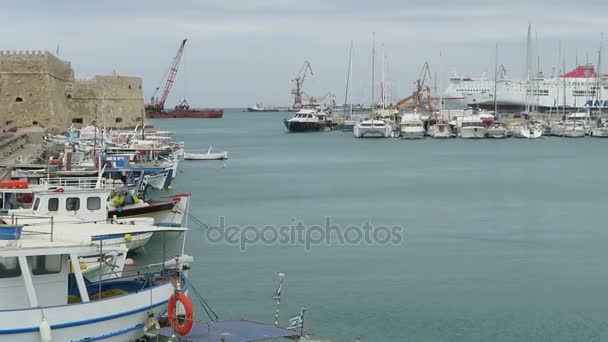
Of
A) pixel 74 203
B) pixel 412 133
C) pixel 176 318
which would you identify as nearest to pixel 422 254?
pixel 74 203

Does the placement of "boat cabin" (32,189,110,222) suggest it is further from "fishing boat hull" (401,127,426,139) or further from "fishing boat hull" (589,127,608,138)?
"fishing boat hull" (589,127,608,138)

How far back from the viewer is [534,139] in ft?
314

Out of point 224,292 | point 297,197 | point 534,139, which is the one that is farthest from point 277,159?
point 224,292

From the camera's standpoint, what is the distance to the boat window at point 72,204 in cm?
2203

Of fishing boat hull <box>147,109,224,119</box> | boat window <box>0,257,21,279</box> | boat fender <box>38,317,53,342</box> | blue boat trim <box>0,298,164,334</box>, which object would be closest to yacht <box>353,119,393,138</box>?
fishing boat hull <box>147,109,224,119</box>

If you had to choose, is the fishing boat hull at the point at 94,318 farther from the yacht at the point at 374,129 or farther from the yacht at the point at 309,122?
the yacht at the point at 309,122

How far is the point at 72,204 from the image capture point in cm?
2214

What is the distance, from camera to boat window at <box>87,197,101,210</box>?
22.4 metres

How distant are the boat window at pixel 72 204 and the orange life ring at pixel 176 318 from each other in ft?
23.2

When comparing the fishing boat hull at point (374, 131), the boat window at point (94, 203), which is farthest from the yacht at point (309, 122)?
the boat window at point (94, 203)

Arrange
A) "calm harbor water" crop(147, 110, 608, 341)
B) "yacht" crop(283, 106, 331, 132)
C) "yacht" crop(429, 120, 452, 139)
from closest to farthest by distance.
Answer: "calm harbor water" crop(147, 110, 608, 341) < "yacht" crop(429, 120, 452, 139) < "yacht" crop(283, 106, 331, 132)

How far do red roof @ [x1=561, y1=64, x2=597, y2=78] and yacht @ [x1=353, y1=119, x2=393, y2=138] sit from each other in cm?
5505

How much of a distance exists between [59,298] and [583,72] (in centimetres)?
14069

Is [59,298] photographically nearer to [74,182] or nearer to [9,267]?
[9,267]
